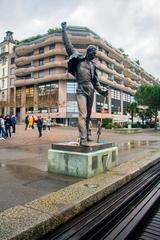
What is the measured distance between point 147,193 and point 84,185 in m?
1.41

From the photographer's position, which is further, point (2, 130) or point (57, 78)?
Result: point (57, 78)

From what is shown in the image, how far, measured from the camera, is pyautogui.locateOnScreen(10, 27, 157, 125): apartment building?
52969mm

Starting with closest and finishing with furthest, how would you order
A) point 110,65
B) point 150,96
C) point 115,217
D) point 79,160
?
point 115,217, point 79,160, point 150,96, point 110,65

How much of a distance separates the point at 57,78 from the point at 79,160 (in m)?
48.2

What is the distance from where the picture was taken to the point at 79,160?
18.2ft

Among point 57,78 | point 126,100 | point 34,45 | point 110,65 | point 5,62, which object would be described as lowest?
point 126,100

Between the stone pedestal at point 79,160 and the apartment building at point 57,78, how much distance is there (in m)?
44.2

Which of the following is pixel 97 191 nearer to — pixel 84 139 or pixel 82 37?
pixel 84 139

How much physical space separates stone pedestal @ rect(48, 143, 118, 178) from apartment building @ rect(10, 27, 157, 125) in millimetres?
44186

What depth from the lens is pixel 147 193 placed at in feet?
17.0

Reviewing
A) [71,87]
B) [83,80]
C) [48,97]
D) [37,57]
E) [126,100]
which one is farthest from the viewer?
[126,100]

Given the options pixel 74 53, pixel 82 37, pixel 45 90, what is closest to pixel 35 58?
pixel 45 90

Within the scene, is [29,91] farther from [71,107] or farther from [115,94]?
[115,94]

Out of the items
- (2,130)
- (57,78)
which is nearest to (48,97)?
(57,78)
